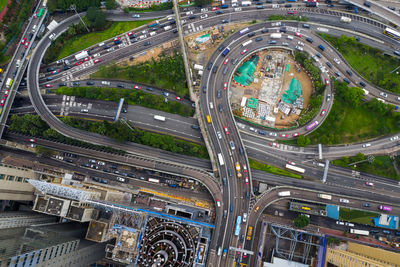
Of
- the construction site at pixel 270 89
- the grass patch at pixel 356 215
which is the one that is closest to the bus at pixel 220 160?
the construction site at pixel 270 89

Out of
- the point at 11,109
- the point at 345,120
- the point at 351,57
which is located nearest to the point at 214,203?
the point at 345,120

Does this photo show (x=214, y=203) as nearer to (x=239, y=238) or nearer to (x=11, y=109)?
(x=239, y=238)

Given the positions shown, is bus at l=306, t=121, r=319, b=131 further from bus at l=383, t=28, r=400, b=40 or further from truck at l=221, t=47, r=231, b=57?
bus at l=383, t=28, r=400, b=40

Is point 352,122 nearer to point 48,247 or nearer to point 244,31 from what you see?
point 244,31

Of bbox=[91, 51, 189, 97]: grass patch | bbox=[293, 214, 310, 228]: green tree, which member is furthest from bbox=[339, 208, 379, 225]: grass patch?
bbox=[91, 51, 189, 97]: grass patch

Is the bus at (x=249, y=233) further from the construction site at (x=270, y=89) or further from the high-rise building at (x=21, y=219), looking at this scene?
the high-rise building at (x=21, y=219)

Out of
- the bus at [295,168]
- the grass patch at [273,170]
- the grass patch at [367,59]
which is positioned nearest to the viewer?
the bus at [295,168]
